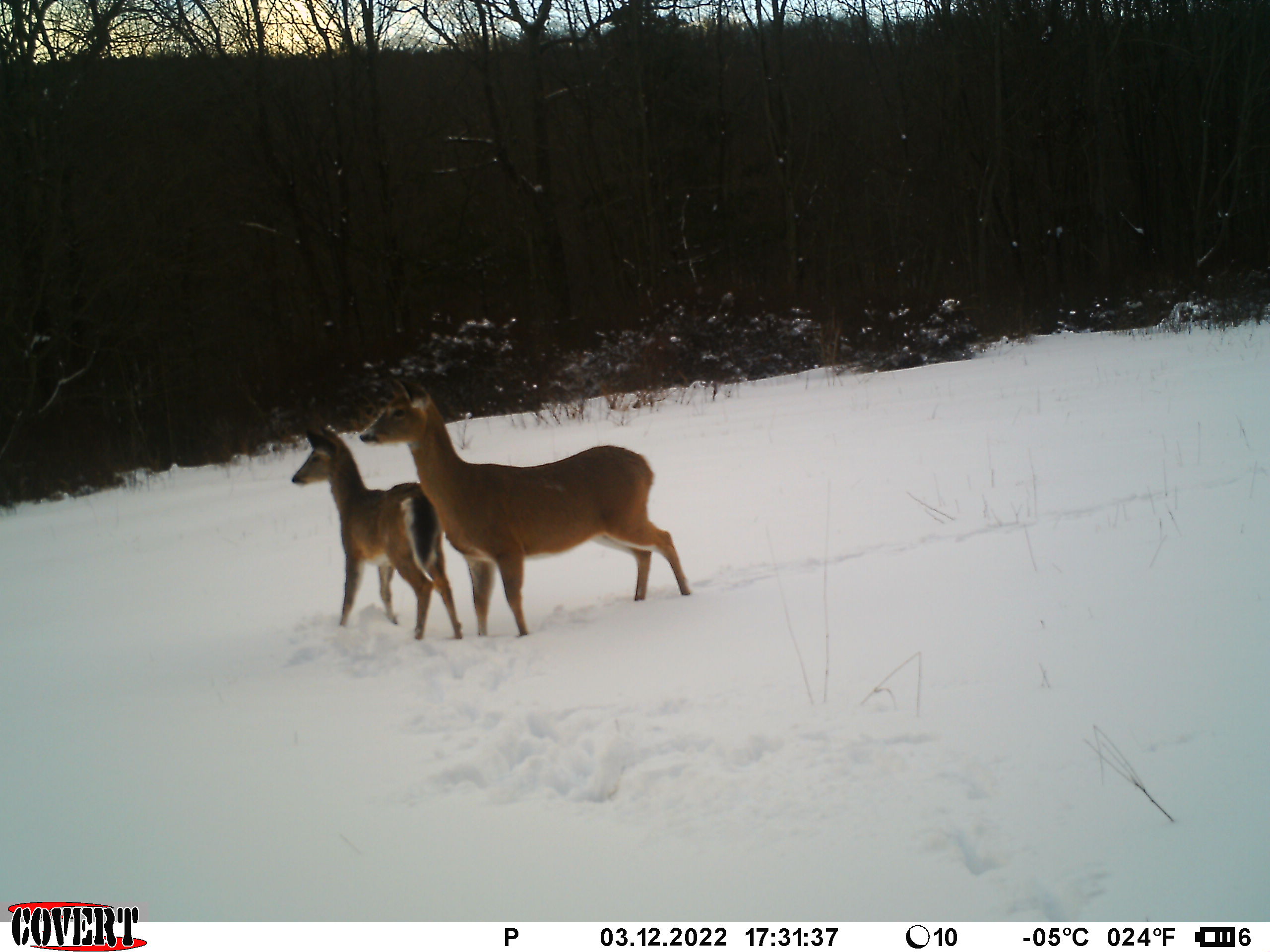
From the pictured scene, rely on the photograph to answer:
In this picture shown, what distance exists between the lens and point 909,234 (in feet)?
114

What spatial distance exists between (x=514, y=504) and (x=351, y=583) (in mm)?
1187

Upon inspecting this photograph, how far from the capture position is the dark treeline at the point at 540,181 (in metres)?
19.7

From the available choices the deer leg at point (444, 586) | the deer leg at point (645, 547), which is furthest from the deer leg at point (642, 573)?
the deer leg at point (444, 586)

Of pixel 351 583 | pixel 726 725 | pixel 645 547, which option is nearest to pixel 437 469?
pixel 351 583

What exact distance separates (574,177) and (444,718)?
99.6 ft

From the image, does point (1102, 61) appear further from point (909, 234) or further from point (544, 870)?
point (544, 870)

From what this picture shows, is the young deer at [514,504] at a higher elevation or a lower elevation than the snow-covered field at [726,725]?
higher

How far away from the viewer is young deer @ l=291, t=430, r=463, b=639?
5562 millimetres

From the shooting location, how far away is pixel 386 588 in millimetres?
6055
